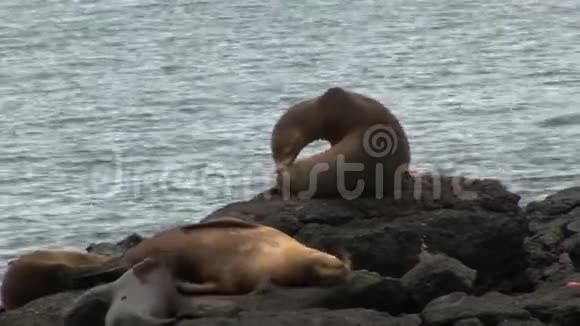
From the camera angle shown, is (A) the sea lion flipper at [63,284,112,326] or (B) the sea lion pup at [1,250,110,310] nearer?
(A) the sea lion flipper at [63,284,112,326]

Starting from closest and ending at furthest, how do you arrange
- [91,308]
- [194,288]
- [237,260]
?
[91,308]
[194,288]
[237,260]

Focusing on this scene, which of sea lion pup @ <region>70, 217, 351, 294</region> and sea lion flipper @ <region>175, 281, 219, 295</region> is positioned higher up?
sea lion pup @ <region>70, 217, 351, 294</region>

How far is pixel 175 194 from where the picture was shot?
19.0m

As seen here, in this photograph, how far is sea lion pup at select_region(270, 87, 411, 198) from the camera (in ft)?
32.3

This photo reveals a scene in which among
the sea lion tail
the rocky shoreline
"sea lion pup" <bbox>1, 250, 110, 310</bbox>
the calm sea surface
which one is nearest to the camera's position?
the rocky shoreline

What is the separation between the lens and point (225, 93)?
2938 centimetres

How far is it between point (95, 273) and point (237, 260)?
2.95 ft

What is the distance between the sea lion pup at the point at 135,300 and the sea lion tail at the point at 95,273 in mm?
375
